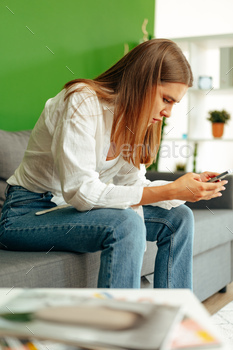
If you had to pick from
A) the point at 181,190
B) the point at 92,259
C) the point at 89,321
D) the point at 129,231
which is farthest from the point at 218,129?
the point at 89,321

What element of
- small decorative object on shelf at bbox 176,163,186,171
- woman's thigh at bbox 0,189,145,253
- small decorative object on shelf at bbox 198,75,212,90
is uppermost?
small decorative object on shelf at bbox 198,75,212,90

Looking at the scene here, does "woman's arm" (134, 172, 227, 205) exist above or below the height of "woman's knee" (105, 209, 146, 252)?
above

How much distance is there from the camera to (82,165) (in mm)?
1236

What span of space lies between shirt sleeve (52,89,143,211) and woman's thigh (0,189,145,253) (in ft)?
0.12

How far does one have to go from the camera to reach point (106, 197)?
1.23 metres

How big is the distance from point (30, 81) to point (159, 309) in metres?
1.96

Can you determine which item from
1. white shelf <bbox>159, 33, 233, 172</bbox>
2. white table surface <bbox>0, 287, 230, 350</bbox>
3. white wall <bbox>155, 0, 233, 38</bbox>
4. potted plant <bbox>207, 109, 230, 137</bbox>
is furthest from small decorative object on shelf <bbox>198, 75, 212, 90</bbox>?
white table surface <bbox>0, 287, 230, 350</bbox>

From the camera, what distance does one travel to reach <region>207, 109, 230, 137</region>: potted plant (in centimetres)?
347

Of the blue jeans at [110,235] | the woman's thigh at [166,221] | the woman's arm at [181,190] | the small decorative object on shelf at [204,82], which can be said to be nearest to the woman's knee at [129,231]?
the blue jeans at [110,235]

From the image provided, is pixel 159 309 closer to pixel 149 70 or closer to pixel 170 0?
pixel 149 70

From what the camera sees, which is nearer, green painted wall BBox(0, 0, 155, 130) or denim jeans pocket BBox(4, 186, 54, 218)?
denim jeans pocket BBox(4, 186, 54, 218)

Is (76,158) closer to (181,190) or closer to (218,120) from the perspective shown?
(181,190)

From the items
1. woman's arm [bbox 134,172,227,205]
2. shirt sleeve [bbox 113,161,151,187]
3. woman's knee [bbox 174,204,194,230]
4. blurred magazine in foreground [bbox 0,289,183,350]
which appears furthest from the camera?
shirt sleeve [bbox 113,161,151,187]

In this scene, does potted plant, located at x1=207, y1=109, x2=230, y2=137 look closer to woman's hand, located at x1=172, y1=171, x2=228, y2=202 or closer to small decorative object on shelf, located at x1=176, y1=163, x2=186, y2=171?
small decorative object on shelf, located at x1=176, y1=163, x2=186, y2=171
